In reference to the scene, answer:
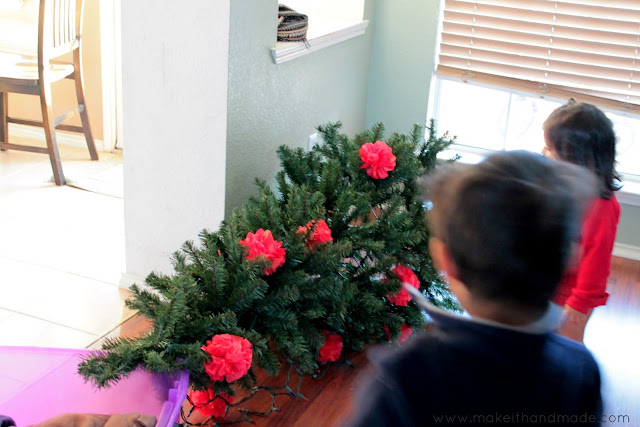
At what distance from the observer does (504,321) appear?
36.7 inches

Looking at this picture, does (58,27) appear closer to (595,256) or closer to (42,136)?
(42,136)

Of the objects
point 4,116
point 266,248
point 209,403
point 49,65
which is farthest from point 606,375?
point 4,116

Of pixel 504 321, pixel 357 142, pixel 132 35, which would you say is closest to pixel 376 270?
pixel 357 142

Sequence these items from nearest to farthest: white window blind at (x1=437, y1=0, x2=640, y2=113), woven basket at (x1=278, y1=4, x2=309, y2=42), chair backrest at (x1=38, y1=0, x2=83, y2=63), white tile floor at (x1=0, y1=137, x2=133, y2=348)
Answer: white tile floor at (x1=0, y1=137, x2=133, y2=348)
woven basket at (x1=278, y1=4, x2=309, y2=42)
white window blind at (x1=437, y1=0, x2=640, y2=113)
chair backrest at (x1=38, y1=0, x2=83, y2=63)

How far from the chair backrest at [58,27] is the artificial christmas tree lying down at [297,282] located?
72.8 inches

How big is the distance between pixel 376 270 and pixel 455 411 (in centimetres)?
131

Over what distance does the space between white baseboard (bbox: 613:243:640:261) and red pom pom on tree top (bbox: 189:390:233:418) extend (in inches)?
87.6

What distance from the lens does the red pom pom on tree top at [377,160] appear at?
7.87ft

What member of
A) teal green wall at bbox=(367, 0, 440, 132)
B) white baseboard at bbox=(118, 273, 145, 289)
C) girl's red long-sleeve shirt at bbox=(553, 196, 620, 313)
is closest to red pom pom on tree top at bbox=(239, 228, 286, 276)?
girl's red long-sleeve shirt at bbox=(553, 196, 620, 313)

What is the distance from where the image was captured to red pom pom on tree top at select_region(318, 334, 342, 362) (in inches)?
89.4

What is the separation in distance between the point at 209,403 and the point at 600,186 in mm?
1238

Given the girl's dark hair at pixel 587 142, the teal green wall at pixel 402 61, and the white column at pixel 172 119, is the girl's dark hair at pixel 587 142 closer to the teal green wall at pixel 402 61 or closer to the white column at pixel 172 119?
the white column at pixel 172 119

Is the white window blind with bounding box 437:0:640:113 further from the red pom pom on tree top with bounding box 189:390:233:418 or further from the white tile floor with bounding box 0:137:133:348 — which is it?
the red pom pom on tree top with bounding box 189:390:233:418

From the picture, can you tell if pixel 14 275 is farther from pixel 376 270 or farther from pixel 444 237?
pixel 444 237
